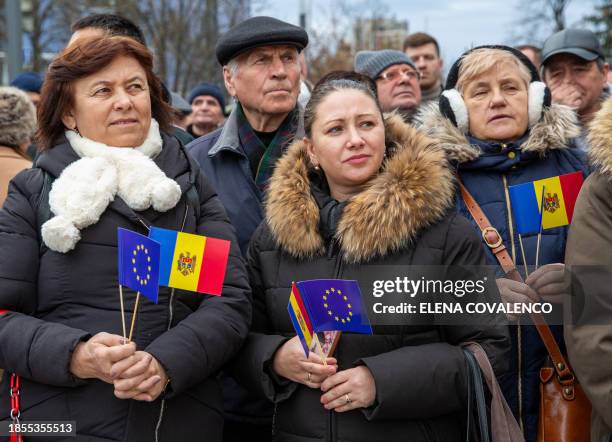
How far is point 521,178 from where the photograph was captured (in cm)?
336

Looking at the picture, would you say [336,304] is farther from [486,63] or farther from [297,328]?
[486,63]

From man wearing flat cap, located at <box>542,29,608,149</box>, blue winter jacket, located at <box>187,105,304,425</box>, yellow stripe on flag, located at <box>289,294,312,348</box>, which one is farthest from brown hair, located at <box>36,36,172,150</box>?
man wearing flat cap, located at <box>542,29,608,149</box>

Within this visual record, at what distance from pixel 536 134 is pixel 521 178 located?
0.68 feet

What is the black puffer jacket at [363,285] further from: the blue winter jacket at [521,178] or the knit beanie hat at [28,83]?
the knit beanie hat at [28,83]

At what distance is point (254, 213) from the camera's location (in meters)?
3.70

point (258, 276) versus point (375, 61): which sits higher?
point (375, 61)

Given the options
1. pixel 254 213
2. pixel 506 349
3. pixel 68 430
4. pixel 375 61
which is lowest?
pixel 68 430

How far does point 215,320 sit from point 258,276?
0.39 meters

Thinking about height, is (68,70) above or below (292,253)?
above

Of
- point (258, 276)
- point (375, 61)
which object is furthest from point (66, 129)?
point (375, 61)

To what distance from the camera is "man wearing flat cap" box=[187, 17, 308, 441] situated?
12.3 feet

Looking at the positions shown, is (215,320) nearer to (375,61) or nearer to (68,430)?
(68,430)

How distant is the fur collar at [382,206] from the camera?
9.27ft

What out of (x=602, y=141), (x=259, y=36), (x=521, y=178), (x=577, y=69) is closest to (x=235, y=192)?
(x=259, y=36)
